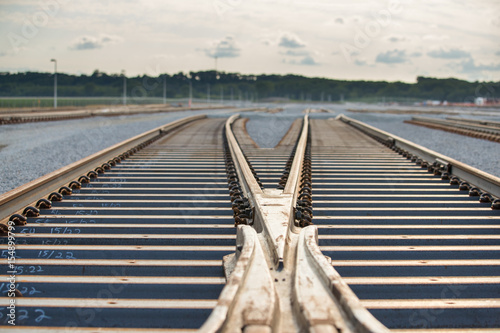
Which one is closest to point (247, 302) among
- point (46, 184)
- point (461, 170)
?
point (46, 184)

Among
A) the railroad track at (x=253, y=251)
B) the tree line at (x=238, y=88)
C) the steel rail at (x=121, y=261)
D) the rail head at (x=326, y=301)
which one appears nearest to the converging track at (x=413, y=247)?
the railroad track at (x=253, y=251)

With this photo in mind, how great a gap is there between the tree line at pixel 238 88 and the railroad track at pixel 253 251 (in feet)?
234

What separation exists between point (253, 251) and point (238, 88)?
178 m

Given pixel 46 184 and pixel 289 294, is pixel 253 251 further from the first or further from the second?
pixel 46 184

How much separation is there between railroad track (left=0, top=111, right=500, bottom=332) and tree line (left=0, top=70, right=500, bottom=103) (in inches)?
2803

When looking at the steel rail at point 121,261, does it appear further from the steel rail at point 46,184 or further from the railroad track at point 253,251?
the steel rail at point 46,184

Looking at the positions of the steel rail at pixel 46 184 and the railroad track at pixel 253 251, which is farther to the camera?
the steel rail at pixel 46 184

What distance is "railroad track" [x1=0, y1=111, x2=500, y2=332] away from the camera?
3.26m

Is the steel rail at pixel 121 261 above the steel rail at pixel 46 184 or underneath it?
underneath

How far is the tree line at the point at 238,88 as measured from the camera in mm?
116606

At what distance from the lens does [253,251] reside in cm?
373

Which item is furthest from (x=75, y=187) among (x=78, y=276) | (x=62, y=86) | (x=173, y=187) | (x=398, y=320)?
(x=62, y=86)

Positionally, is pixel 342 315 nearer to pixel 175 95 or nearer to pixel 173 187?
pixel 173 187

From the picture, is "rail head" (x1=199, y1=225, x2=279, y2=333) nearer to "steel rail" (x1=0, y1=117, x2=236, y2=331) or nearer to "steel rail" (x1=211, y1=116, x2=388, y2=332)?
"steel rail" (x1=211, y1=116, x2=388, y2=332)
